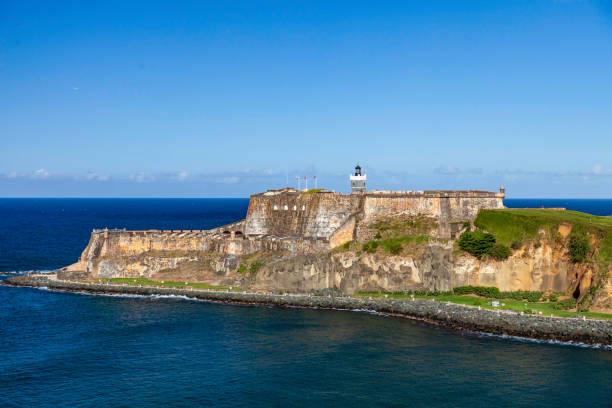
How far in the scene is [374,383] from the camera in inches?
1491

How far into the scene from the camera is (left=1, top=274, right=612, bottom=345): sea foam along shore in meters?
46.8

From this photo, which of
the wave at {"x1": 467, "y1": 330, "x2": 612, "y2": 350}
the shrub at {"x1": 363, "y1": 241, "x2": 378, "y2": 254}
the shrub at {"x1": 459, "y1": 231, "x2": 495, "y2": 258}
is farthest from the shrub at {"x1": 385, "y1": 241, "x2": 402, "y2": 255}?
the wave at {"x1": 467, "y1": 330, "x2": 612, "y2": 350}

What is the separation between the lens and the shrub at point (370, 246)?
65312 millimetres

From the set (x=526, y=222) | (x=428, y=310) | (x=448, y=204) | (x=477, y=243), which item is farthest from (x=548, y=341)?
(x=448, y=204)

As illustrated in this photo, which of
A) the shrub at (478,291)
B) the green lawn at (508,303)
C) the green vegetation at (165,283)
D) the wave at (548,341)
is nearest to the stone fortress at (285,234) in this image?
the green vegetation at (165,283)

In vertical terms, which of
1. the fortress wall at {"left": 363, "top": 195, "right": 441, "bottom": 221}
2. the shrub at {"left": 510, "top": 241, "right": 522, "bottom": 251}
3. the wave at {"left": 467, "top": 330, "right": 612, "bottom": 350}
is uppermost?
the fortress wall at {"left": 363, "top": 195, "right": 441, "bottom": 221}

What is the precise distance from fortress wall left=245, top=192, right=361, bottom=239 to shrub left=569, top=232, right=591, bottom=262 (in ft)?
86.3

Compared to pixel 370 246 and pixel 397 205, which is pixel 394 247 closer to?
pixel 370 246

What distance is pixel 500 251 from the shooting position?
5962cm

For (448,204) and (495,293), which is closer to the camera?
(495,293)

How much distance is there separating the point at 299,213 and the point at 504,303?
30500 mm

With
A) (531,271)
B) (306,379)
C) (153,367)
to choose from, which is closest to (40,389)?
(153,367)

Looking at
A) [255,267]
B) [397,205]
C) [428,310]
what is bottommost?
[428,310]

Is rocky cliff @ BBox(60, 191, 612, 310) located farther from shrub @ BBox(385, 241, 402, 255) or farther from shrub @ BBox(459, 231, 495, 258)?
shrub @ BBox(459, 231, 495, 258)
